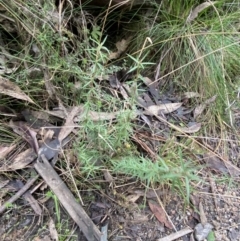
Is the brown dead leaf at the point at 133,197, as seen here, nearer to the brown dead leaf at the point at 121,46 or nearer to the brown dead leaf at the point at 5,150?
the brown dead leaf at the point at 5,150

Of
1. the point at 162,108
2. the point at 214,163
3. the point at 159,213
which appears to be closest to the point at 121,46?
the point at 162,108

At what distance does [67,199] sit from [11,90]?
1.33ft

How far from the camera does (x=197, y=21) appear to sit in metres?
1.67

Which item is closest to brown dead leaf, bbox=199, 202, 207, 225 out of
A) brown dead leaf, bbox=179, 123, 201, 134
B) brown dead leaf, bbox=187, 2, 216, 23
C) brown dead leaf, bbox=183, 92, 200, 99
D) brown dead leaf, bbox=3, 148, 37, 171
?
brown dead leaf, bbox=179, 123, 201, 134

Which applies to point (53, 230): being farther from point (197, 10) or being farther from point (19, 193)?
point (197, 10)

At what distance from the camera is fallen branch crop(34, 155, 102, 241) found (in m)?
1.17

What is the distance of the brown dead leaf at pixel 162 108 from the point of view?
144 cm

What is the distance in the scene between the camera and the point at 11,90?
132 centimetres

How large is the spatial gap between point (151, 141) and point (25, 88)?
1.50 feet

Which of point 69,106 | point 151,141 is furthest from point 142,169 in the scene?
point 69,106

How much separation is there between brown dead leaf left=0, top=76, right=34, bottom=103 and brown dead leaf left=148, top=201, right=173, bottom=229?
521 millimetres

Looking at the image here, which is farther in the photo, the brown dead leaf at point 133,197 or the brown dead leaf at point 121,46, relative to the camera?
the brown dead leaf at point 121,46

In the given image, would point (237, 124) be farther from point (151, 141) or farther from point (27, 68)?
point (27, 68)

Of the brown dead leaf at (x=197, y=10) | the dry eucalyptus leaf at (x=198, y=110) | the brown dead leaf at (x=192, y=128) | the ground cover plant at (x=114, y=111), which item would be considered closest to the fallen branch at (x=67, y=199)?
the ground cover plant at (x=114, y=111)
